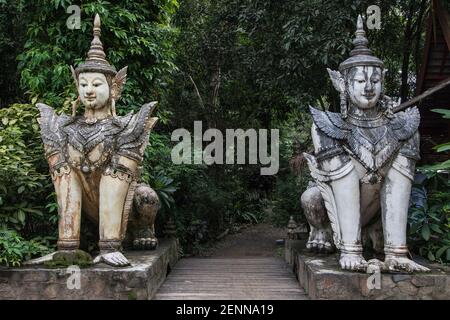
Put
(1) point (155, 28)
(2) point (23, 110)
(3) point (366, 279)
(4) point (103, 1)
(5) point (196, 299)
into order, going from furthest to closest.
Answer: (1) point (155, 28), (4) point (103, 1), (2) point (23, 110), (5) point (196, 299), (3) point (366, 279)

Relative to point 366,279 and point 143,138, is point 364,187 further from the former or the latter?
point 143,138

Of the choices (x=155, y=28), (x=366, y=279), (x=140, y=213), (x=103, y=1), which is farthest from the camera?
(x=155, y=28)

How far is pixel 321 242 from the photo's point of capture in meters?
5.17

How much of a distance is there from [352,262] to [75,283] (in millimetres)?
2424

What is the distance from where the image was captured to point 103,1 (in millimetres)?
6684

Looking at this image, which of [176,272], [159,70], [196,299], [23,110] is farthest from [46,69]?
[196,299]

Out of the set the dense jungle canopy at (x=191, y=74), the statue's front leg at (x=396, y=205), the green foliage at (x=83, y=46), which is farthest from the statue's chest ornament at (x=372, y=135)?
the green foliage at (x=83, y=46)

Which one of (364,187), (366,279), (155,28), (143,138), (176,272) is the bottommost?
(176,272)

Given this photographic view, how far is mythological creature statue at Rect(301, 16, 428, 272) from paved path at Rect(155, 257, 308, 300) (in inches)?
35.3

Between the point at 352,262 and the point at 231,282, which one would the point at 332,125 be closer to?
the point at 352,262

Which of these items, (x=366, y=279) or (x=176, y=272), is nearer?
(x=366, y=279)

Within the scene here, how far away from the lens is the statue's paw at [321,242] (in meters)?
5.14

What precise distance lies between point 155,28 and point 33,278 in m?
4.61

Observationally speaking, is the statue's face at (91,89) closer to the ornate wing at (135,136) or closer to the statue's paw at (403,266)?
the ornate wing at (135,136)
